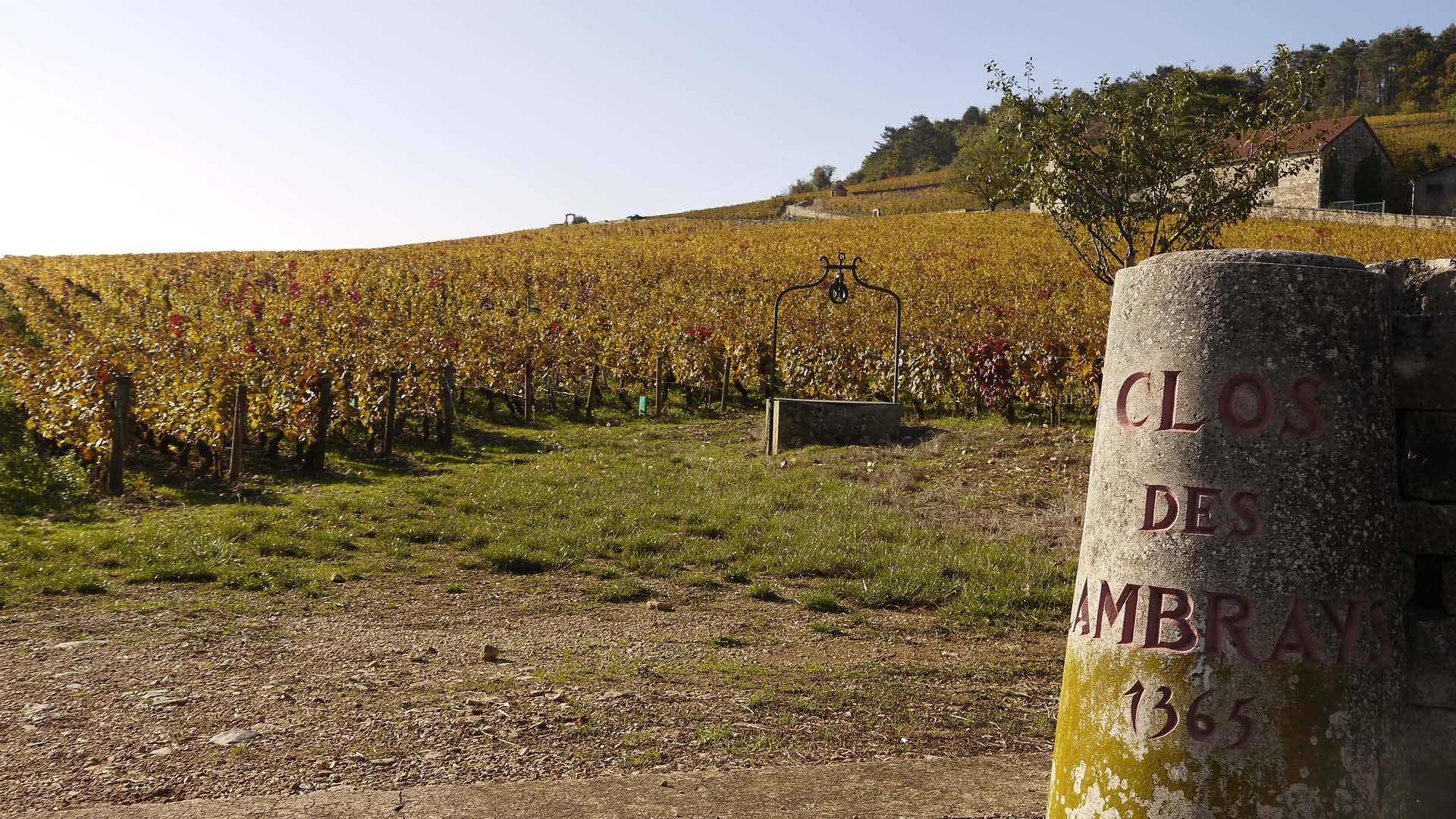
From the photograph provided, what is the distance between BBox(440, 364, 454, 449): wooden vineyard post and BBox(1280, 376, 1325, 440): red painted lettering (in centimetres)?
1326

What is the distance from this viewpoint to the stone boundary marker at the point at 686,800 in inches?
156

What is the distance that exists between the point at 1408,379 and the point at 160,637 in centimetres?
664

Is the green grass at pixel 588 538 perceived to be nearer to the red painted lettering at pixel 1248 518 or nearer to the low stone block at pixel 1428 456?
the low stone block at pixel 1428 456

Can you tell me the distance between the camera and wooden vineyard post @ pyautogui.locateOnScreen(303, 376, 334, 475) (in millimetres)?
12906

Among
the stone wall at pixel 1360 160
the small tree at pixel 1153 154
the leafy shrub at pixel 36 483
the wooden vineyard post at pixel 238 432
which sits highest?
the stone wall at pixel 1360 160

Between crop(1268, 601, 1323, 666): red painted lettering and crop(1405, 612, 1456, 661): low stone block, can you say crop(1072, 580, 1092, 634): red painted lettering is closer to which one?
crop(1268, 601, 1323, 666): red painted lettering

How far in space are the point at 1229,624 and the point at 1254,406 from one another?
65 cm

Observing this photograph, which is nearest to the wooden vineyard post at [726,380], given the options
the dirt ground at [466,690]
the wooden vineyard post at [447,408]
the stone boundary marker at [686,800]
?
the wooden vineyard post at [447,408]

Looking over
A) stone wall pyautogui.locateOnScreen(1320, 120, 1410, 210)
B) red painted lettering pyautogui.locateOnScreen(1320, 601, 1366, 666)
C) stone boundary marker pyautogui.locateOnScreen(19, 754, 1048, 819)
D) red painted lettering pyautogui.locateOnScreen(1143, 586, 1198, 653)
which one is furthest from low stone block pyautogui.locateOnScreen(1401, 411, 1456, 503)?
stone wall pyautogui.locateOnScreen(1320, 120, 1410, 210)

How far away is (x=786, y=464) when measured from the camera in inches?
527

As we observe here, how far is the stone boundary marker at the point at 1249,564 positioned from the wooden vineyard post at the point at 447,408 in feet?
42.3

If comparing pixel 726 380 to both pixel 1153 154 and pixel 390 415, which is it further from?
pixel 1153 154

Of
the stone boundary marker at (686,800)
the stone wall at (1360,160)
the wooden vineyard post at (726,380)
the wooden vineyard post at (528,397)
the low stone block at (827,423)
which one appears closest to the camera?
the stone boundary marker at (686,800)

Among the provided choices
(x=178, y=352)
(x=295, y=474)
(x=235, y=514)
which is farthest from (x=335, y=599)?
(x=178, y=352)
